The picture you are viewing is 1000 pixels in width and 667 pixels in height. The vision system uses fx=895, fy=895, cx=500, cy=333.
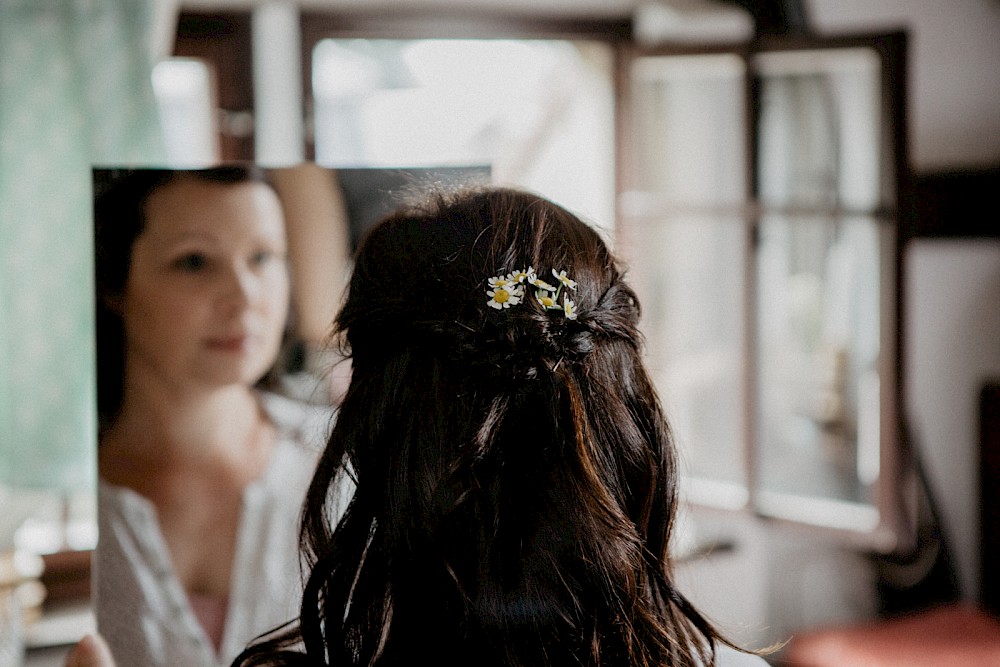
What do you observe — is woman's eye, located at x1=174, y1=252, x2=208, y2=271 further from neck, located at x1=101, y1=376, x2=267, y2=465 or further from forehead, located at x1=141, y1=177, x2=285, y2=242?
neck, located at x1=101, y1=376, x2=267, y2=465

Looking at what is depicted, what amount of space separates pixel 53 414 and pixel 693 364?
157 cm

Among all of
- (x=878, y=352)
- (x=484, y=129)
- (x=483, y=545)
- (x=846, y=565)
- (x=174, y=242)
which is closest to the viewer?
(x=483, y=545)

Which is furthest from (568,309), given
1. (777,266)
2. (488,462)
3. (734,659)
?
(777,266)

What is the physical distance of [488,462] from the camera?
0.73 meters

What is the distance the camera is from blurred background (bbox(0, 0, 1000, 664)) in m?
2.09

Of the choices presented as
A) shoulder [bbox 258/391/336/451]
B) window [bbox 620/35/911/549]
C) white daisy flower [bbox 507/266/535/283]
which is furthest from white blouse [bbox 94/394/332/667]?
window [bbox 620/35/911/549]

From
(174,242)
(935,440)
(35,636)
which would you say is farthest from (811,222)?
(35,636)

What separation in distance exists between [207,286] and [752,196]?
1428mm

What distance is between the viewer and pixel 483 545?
72 centimetres

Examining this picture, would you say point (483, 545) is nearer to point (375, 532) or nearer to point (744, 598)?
point (375, 532)

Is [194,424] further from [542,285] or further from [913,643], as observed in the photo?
[913,643]

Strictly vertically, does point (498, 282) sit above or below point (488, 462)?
above

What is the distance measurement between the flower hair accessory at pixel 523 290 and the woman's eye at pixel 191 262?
0.51 metres

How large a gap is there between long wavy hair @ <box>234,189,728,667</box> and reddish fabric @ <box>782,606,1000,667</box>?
1423mm
